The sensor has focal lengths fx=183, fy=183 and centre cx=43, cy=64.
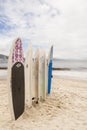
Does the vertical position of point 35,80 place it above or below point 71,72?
above

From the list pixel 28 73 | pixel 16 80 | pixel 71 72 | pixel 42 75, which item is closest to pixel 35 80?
pixel 42 75

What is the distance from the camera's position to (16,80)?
3.48m

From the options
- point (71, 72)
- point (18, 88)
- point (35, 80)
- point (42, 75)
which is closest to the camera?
point (18, 88)

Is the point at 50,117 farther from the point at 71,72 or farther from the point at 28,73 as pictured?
the point at 71,72

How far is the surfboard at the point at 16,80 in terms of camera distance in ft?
11.0

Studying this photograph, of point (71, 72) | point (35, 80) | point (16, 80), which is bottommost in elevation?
point (71, 72)

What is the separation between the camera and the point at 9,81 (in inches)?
130

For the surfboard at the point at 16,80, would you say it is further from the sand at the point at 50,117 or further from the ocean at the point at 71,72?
the ocean at the point at 71,72

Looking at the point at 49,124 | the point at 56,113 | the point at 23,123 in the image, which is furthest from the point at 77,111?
the point at 23,123

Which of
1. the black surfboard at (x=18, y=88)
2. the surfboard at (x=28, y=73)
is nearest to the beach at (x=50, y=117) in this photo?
the black surfboard at (x=18, y=88)

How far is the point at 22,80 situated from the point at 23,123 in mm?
841

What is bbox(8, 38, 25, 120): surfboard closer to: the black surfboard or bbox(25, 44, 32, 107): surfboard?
the black surfboard

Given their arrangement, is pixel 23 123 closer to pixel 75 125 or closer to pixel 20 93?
pixel 20 93

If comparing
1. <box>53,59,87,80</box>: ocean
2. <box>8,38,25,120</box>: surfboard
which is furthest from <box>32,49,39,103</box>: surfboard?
<box>53,59,87,80</box>: ocean
